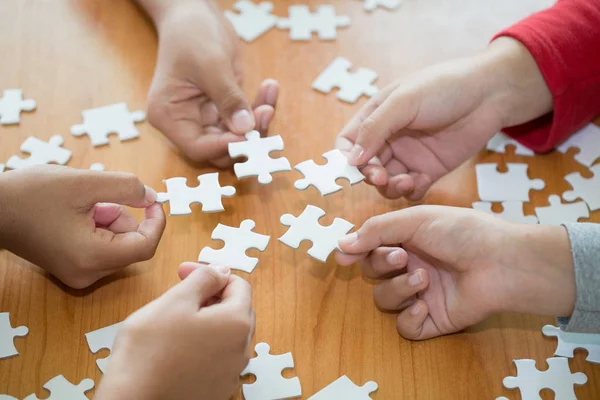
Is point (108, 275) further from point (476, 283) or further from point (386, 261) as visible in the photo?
point (476, 283)

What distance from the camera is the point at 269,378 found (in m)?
1.29

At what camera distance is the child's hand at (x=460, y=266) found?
1294mm

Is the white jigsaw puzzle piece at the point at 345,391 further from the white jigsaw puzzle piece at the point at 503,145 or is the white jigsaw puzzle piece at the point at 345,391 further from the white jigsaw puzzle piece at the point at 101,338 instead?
the white jigsaw puzzle piece at the point at 503,145

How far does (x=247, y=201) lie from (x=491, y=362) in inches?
27.1

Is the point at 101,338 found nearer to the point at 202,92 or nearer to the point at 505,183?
the point at 202,92

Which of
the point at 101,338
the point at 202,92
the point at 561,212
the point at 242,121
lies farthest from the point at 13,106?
the point at 561,212

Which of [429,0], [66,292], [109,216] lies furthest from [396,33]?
[66,292]

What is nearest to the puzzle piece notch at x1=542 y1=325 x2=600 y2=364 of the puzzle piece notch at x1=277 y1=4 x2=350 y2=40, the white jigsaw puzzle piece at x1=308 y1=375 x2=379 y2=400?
the white jigsaw puzzle piece at x1=308 y1=375 x2=379 y2=400

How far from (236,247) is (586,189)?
3.03 ft

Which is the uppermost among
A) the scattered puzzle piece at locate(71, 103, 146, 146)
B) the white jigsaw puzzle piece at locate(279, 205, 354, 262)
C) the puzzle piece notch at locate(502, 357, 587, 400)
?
the scattered puzzle piece at locate(71, 103, 146, 146)

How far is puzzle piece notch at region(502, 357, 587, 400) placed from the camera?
1299 mm

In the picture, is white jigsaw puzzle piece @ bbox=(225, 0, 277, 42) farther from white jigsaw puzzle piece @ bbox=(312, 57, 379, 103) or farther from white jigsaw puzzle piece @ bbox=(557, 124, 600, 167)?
Answer: white jigsaw puzzle piece @ bbox=(557, 124, 600, 167)

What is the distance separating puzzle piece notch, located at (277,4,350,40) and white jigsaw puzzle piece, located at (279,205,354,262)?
2.48ft

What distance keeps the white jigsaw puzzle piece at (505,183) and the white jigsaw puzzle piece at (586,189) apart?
73 mm
